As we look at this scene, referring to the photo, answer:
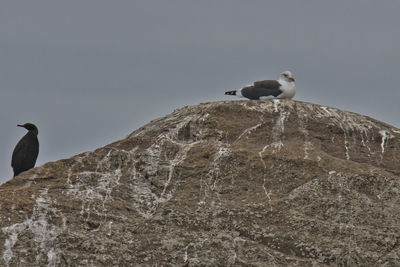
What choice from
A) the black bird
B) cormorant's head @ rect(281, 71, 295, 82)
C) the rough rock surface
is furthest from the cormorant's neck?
cormorant's head @ rect(281, 71, 295, 82)

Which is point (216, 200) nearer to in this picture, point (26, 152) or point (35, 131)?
point (26, 152)

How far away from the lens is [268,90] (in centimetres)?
1741

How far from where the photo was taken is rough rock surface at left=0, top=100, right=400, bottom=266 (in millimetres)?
11688

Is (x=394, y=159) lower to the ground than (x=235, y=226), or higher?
higher


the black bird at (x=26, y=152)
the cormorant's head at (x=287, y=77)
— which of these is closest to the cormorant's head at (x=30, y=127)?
the black bird at (x=26, y=152)

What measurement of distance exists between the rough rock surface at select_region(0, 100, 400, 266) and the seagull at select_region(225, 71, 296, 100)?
8.48 ft

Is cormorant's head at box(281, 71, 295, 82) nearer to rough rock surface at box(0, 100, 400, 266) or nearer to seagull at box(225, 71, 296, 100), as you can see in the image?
seagull at box(225, 71, 296, 100)

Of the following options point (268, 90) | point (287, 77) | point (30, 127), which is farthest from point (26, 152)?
point (287, 77)

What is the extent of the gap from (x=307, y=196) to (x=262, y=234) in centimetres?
107

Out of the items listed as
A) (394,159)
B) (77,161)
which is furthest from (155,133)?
(394,159)

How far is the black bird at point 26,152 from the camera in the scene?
670 inches

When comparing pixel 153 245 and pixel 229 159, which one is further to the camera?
pixel 229 159

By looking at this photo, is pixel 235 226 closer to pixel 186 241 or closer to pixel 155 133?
pixel 186 241

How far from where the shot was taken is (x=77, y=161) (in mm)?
13367
